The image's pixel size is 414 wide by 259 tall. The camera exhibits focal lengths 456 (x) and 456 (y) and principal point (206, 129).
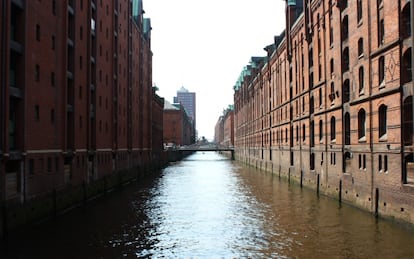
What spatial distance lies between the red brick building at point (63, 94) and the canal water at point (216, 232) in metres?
2.93

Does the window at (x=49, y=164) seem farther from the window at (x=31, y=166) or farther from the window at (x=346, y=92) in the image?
the window at (x=346, y=92)

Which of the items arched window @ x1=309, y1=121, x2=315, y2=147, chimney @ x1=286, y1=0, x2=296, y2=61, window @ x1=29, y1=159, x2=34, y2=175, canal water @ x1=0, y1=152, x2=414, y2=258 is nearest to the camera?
canal water @ x1=0, y1=152, x2=414, y2=258

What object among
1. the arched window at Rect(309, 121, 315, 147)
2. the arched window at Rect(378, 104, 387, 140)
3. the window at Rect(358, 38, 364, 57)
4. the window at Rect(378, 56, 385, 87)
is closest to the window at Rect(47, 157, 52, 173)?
the arched window at Rect(378, 104, 387, 140)

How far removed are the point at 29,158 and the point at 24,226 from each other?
3.38 m

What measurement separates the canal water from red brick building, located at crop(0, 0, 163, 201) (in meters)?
2.93

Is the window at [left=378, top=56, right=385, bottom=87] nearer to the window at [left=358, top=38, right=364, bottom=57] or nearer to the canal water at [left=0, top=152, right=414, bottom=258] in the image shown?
the window at [left=358, top=38, right=364, bottom=57]

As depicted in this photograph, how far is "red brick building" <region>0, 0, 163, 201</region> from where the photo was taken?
20328mm

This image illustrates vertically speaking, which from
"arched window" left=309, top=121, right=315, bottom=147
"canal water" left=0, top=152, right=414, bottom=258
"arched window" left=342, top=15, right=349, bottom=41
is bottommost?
"canal water" left=0, top=152, right=414, bottom=258

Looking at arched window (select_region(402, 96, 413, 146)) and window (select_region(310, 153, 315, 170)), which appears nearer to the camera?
arched window (select_region(402, 96, 413, 146))

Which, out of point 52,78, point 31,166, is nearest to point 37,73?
point 52,78

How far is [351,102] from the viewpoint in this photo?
1035 inches

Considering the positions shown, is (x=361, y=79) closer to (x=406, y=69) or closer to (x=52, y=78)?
(x=406, y=69)

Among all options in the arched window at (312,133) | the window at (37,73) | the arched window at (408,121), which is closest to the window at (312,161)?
the arched window at (312,133)

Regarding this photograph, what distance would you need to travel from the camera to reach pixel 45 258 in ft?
50.1
